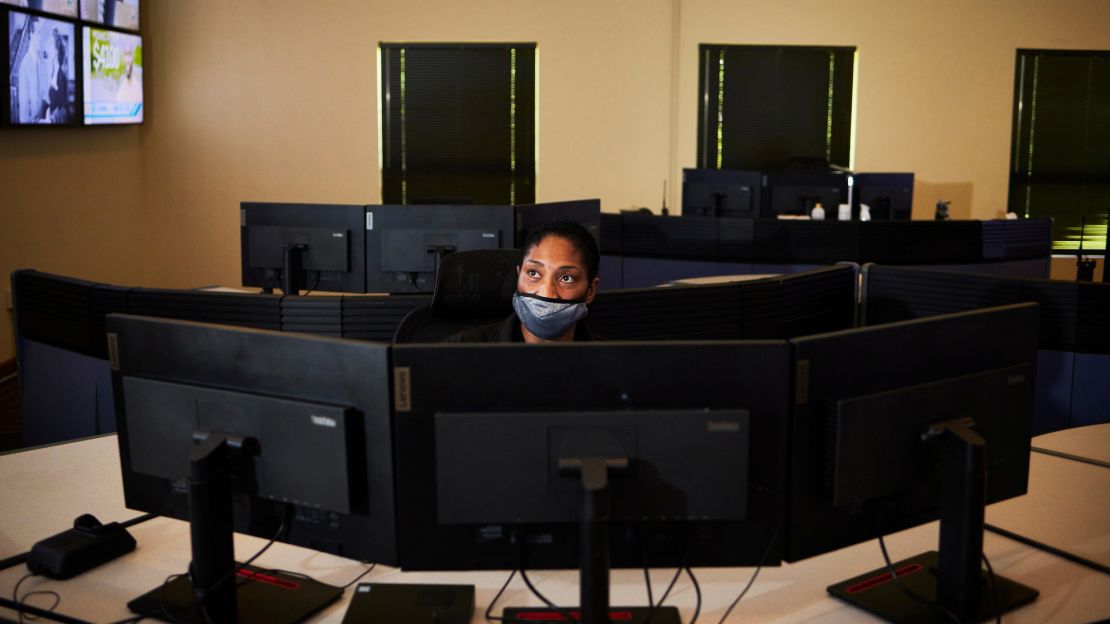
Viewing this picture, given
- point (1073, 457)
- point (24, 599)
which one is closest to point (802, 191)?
point (1073, 457)

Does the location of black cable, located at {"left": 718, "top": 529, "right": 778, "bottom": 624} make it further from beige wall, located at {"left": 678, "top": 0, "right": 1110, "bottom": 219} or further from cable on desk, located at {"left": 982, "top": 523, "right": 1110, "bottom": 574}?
beige wall, located at {"left": 678, "top": 0, "right": 1110, "bottom": 219}

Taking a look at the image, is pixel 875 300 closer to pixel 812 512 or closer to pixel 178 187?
pixel 812 512

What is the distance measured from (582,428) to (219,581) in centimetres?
67

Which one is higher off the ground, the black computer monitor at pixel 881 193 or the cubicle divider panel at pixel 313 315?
the black computer monitor at pixel 881 193

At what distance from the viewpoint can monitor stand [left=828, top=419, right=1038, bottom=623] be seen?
1.68 metres

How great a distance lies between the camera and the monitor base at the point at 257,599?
5.76 feet

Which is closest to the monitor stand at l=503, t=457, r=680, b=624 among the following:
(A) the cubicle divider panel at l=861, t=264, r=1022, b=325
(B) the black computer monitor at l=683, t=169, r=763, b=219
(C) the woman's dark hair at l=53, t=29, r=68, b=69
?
(A) the cubicle divider panel at l=861, t=264, r=1022, b=325

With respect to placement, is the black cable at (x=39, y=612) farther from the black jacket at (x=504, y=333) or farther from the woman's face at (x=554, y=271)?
the woman's face at (x=554, y=271)

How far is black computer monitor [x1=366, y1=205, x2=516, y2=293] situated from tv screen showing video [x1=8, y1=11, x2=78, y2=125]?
8.60 feet

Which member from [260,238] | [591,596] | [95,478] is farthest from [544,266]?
[260,238]

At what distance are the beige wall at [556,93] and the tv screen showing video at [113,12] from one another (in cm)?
34

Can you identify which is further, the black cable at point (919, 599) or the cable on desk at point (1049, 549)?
the cable on desk at point (1049, 549)

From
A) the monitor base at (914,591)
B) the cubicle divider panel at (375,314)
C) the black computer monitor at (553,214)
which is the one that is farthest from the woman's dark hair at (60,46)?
the monitor base at (914,591)

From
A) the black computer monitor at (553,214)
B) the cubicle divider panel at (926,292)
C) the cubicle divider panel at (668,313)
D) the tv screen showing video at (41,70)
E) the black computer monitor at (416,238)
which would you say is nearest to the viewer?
the cubicle divider panel at (668,313)
